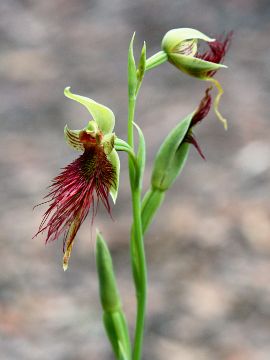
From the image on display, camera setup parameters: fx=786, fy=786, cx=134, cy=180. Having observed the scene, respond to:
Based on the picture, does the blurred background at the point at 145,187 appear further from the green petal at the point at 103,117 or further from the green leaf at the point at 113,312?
the green petal at the point at 103,117

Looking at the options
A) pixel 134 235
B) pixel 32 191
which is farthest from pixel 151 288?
pixel 134 235

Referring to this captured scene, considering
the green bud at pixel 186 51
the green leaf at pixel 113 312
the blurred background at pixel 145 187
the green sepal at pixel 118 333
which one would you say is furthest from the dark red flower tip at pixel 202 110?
the blurred background at pixel 145 187

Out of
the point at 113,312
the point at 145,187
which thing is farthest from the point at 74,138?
the point at 145,187

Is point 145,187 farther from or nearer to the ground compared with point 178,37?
nearer to the ground

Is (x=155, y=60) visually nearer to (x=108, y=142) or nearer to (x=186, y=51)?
(x=186, y=51)

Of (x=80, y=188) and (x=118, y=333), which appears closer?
(x=80, y=188)

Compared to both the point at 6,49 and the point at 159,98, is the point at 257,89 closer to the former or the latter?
the point at 159,98
